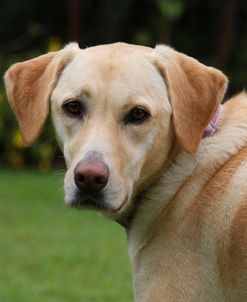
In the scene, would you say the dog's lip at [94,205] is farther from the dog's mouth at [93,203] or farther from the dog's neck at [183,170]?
the dog's neck at [183,170]

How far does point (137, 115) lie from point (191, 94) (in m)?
0.26

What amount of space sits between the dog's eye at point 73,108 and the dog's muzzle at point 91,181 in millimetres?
Result: 324

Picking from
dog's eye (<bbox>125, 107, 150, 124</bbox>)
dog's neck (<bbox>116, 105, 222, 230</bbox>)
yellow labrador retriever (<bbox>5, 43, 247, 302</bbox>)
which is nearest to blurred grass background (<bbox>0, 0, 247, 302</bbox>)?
dog's neck (<bbox>116, 105, 222, 230</bbox>)

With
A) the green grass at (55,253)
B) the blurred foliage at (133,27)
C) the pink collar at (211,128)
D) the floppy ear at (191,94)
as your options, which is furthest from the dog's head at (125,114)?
the blurred foliage at (133,27)

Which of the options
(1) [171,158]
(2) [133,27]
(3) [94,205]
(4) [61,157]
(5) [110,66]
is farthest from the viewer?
(2) [133,27]

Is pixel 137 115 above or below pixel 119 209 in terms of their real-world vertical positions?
above

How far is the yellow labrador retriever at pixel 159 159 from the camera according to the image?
3.51 metres

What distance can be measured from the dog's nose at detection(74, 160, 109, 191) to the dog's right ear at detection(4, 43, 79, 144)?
0.48 m

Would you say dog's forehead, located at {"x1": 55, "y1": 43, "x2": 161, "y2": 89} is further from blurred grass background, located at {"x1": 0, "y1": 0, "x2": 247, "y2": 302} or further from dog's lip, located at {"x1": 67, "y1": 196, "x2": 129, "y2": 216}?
blurred grass background, located at {"x1": 0, "y1": 0, "x2": 247, "y2": 302}

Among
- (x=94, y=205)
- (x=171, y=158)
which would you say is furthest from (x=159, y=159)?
(x=94, y=205)

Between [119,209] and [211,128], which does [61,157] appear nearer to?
[211,128]

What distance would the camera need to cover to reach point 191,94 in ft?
12.1

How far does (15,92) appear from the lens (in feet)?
13.0

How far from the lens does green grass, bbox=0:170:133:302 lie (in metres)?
6.50
